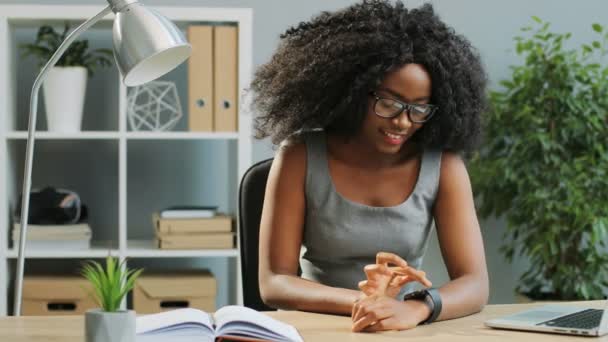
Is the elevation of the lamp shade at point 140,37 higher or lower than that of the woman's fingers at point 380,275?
higher

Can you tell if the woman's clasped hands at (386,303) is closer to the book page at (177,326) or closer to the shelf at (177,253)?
the book page at (177,326)

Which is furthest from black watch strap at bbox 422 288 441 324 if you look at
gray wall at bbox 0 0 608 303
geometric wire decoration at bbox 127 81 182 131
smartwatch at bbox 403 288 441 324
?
gray wall at bbox 0 0 608 303

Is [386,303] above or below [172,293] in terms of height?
above

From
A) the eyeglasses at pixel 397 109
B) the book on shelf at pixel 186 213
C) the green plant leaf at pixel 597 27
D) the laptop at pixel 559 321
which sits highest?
the green plant leaf at pixel 597 27

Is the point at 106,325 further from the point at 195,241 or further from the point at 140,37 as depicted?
the point at 195,241

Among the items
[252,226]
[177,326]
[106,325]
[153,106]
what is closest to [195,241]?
[153,106]

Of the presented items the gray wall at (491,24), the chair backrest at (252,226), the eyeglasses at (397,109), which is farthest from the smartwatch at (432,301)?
the gray wall at (491,24)

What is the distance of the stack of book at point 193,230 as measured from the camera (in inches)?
125

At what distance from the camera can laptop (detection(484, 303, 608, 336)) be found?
146 cm

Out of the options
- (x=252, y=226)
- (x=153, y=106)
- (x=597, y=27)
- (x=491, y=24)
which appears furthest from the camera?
(x=491, y=24)

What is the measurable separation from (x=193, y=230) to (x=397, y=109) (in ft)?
5.02

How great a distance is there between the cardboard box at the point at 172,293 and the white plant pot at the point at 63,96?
0.59 meters

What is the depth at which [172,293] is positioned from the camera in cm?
314

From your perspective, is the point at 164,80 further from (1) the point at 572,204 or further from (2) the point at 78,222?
(1) the point at 572,204
